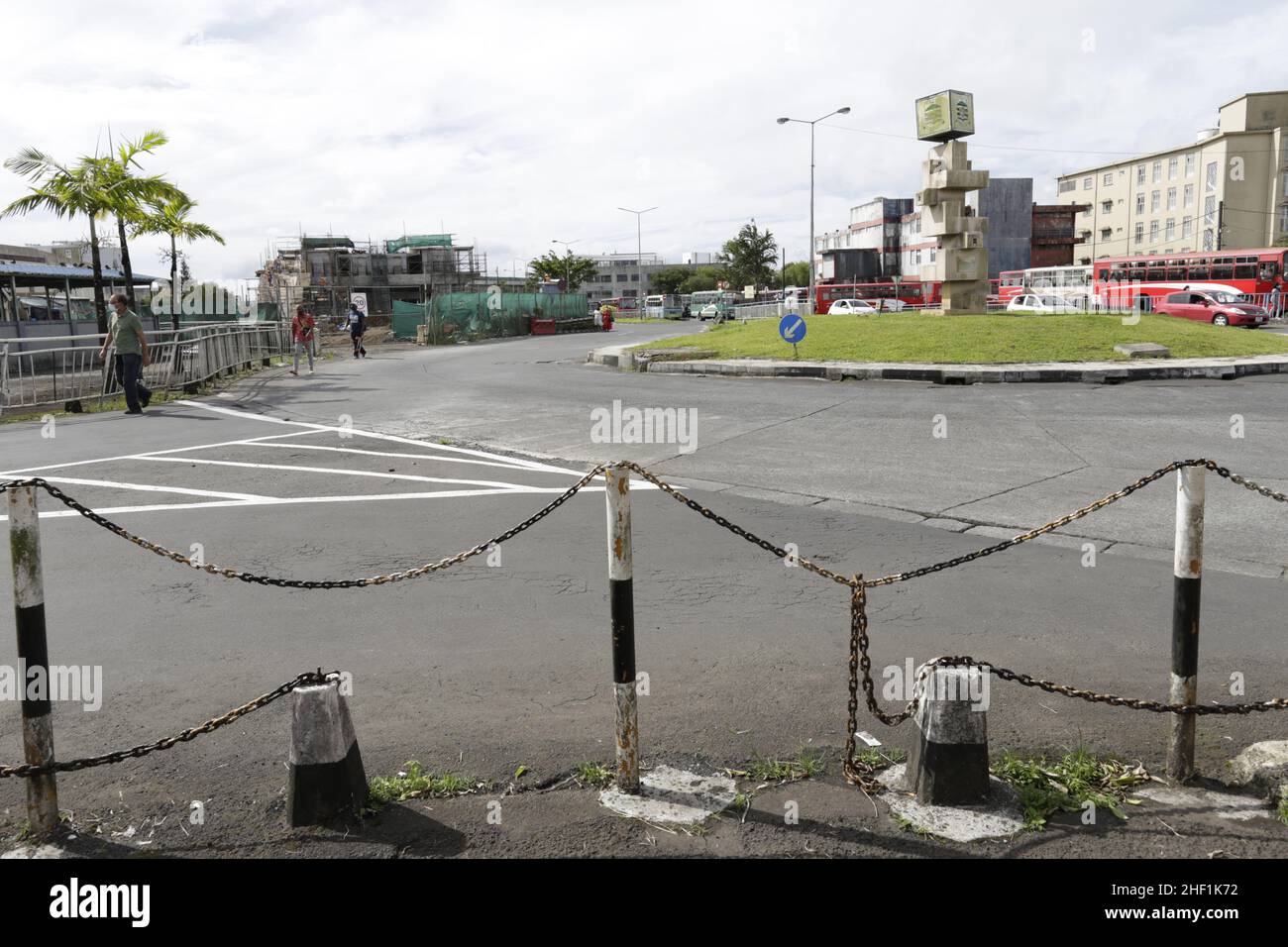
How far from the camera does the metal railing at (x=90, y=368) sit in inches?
682

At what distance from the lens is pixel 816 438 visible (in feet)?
41.4

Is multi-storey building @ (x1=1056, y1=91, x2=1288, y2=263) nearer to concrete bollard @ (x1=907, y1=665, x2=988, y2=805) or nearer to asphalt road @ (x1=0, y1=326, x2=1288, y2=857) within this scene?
asphalt road @ (x1=0, y1=326, x2=1288, y2=857)

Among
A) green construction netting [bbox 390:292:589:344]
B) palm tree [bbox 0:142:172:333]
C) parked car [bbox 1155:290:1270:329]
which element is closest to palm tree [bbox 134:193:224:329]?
palm tree [bbox 0:142:172:333]

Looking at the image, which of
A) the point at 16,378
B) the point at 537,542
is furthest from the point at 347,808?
the point at 16,378

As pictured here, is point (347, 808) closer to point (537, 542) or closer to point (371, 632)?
point (371, 632)

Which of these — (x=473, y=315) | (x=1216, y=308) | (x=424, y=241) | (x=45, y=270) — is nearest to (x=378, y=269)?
(x=424, y=241)

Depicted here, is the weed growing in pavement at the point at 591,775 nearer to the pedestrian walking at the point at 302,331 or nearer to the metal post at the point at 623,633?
the metal post at the point at 623,633

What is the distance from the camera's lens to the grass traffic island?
2052 cm

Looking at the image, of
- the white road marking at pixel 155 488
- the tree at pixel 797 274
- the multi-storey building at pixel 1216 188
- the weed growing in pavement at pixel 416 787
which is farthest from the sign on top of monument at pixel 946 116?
the tree at pixel 797 274

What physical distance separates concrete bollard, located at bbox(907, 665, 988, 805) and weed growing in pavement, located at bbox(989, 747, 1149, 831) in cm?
20

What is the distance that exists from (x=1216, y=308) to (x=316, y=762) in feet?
151

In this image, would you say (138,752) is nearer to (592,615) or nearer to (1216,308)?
(592,615)

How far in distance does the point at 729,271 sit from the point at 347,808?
11645cm
